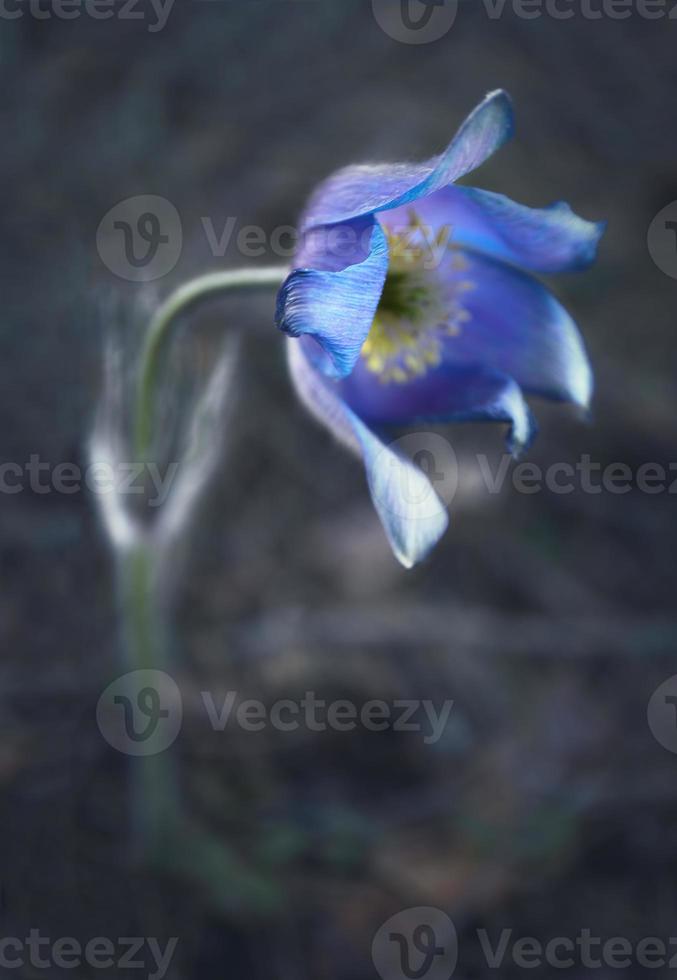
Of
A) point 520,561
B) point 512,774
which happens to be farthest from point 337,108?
point 512,774

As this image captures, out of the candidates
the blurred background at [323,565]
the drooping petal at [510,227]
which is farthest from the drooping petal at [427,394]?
the blurred background at [323,565]

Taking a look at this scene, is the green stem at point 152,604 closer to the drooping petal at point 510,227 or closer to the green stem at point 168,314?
the green stem at point 168,314

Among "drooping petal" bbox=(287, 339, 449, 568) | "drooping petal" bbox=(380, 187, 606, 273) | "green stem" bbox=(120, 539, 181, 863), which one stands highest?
"drooping petal" bbox=(380, 187, 606, 273)

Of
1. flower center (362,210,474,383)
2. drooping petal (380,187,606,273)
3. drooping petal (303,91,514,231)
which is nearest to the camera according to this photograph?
drooping petal (303,91,514,231)

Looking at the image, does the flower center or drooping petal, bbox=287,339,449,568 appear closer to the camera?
drooping petal, bbox=287,339,449,568

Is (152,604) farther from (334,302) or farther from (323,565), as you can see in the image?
(334,302)

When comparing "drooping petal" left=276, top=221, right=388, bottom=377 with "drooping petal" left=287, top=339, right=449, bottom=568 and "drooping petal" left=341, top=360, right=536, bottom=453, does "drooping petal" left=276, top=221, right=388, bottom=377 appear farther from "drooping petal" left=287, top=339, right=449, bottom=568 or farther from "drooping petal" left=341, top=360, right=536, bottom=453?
"drooping petal" left=341, top=360, right=536, bottom=453

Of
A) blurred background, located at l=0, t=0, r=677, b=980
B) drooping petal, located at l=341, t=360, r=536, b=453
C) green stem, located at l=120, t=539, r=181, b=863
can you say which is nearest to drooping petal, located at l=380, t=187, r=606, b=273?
drooping petal, located at l=341, t=360, r=536, b=453
